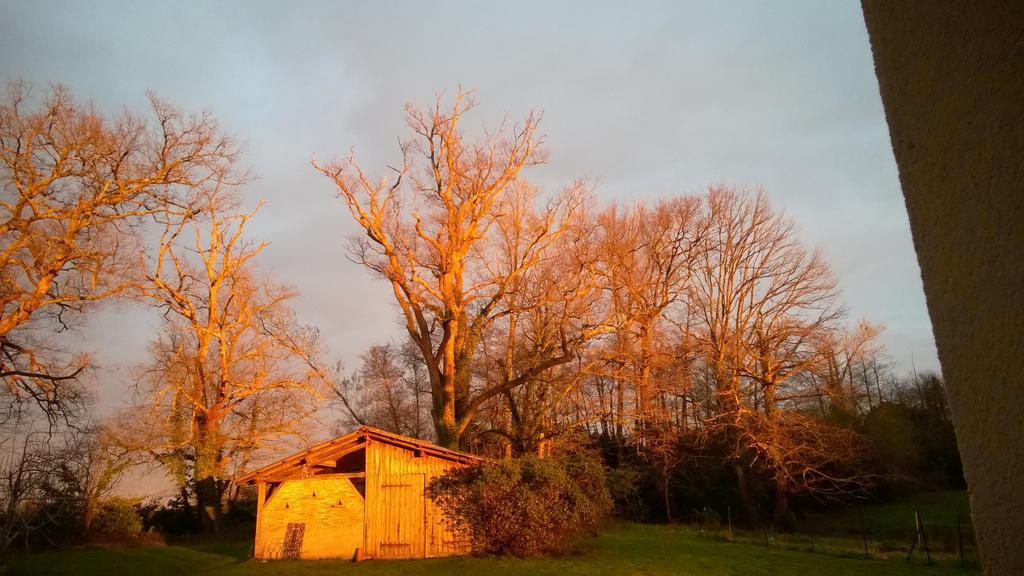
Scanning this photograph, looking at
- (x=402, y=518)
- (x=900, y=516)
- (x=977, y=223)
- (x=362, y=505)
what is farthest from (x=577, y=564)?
(x=900, y=516)

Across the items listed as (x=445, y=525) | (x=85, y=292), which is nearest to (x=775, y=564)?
(x=445, y=525)

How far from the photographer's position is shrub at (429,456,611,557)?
790 inches

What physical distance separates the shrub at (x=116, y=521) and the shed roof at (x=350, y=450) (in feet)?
40.4

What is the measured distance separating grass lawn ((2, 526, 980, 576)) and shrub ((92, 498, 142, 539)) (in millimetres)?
4265

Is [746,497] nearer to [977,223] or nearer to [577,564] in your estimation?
[577,564]

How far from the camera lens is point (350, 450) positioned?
→ 21859mm

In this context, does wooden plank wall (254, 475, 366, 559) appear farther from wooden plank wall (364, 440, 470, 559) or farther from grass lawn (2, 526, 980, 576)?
grass lawn (2, 526, 980, 576)

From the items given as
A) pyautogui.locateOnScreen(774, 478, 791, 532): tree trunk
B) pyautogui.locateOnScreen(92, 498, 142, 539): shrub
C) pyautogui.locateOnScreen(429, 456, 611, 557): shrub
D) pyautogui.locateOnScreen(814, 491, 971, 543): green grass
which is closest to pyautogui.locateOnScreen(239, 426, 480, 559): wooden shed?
pyautogui.locateOnScreen(429, 456, 611, 557): shrub

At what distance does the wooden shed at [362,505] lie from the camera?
20.4 m

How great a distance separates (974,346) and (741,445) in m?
31.7

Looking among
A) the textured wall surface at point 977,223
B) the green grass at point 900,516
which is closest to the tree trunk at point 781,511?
the green grass at point 900,516

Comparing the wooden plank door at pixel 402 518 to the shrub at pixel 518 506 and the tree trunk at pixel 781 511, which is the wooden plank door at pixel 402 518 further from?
the tree trunk at pixel 781 511

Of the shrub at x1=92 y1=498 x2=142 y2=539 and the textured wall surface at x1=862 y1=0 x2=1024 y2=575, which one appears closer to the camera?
the textured wall surface at x1=862 y1=0 x2=1024 y2=575

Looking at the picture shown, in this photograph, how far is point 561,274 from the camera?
2617 cm
